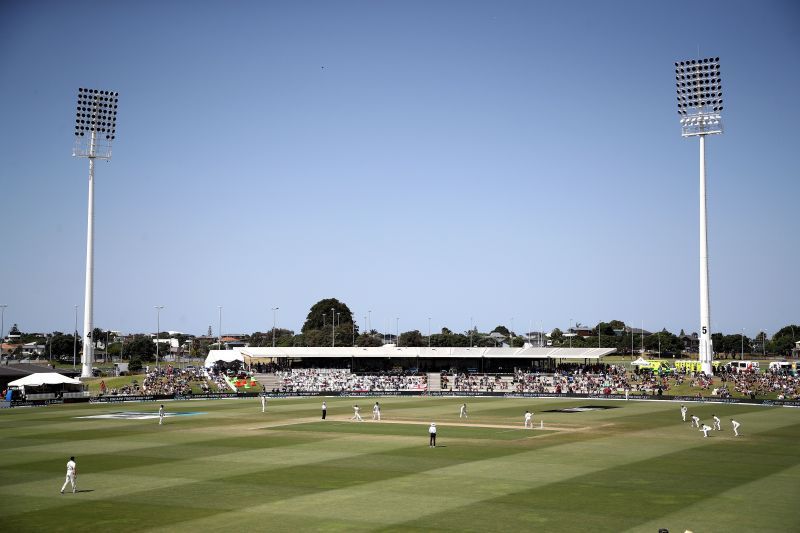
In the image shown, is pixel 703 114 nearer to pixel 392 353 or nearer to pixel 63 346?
pixel 392 353

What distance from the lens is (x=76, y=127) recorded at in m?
91.8

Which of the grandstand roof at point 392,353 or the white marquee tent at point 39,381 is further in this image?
the grandstand roof at point 392,353

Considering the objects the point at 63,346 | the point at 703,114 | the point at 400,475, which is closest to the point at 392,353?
the point at 703,114

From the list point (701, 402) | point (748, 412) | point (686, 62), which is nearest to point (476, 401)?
point (701, 402)

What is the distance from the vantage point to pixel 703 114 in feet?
287

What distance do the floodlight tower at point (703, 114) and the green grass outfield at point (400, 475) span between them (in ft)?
116

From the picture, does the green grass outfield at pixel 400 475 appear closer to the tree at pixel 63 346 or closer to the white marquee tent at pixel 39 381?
the white marquee tent at pixel 39 381

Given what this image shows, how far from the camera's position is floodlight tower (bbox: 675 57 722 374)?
84.8 metres

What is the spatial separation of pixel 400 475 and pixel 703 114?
223 ft

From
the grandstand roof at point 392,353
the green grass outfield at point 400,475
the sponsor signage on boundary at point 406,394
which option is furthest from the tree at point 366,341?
the green grass outfield at point 400,475

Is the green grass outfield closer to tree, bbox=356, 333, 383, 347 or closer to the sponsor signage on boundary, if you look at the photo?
the sponsor signage on boundary

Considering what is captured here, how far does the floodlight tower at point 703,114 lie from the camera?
84.8 meters

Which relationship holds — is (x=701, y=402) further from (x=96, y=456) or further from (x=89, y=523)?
(x=89, y=523)

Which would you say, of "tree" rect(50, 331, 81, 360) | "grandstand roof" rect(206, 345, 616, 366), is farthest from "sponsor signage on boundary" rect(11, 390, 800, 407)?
"tree" rect(50, 331, 81, 360)
